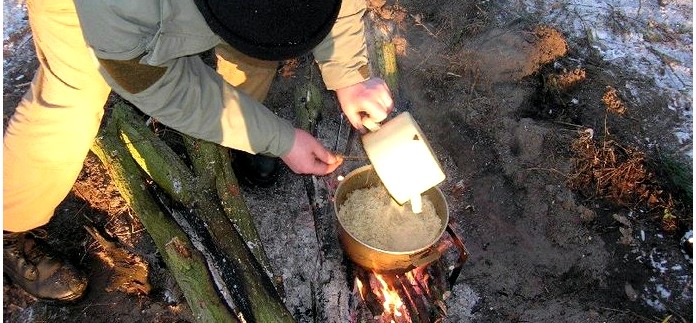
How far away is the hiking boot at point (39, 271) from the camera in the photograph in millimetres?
2900

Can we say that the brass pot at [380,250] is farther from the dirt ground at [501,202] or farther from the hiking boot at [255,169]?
the hiking boot at [255,169]

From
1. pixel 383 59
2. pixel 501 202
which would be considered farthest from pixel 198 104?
pixel 501 202

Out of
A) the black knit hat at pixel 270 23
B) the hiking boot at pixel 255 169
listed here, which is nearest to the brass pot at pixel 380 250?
the hiking boot at pixel 255 169

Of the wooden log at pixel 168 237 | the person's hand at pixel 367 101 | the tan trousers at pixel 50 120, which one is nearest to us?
the tan trousers at pixel 50 120

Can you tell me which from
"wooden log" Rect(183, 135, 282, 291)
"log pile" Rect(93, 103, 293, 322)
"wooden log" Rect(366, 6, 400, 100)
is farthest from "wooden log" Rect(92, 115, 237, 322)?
"wooden log" Rect(366, 6, 400, 100)

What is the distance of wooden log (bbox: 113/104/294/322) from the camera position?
8.40 feet

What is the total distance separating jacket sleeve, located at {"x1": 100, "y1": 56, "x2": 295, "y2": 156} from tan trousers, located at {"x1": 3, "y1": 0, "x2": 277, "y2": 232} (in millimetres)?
309

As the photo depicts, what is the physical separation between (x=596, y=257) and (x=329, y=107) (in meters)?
1.92

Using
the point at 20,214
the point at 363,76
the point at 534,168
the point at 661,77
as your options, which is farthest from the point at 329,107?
the point at 661,77

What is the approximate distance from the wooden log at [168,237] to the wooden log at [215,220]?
0.08 meters

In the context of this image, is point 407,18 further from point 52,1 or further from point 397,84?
point 52,1

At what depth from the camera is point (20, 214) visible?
280cm

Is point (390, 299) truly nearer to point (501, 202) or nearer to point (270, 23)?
point (501, 202)

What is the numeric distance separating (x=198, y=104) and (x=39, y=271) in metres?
1.36
